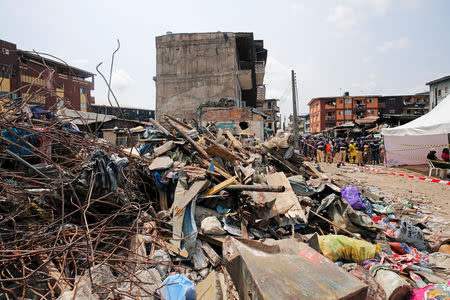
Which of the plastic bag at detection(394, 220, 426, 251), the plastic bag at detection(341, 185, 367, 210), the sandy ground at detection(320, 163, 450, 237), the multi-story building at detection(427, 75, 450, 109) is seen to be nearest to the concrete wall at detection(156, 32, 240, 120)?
the sandy ground at detection(320, 163, 450, 237)

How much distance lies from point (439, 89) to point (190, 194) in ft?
135

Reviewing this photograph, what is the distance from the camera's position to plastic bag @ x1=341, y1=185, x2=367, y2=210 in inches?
213

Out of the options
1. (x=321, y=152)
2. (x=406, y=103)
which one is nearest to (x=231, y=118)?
(x=321, y=152)

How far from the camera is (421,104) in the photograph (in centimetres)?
5853

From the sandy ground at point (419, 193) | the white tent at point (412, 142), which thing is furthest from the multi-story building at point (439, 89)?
the sandy ground at point (419, 193)

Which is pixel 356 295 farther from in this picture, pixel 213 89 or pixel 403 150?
pixel 213 89

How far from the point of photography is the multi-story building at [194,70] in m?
19.2

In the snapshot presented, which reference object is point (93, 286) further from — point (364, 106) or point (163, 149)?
point (364, 106)

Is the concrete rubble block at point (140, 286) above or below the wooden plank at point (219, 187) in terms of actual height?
below

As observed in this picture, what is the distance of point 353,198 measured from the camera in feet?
17.9

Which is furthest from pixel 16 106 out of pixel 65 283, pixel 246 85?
pixel 246 85

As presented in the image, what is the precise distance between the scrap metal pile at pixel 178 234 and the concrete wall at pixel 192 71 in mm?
14649

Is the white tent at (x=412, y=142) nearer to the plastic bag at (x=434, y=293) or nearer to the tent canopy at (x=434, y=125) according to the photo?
the tent canopy at (x=434, y=125)

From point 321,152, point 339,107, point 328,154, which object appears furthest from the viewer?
point 339,107
